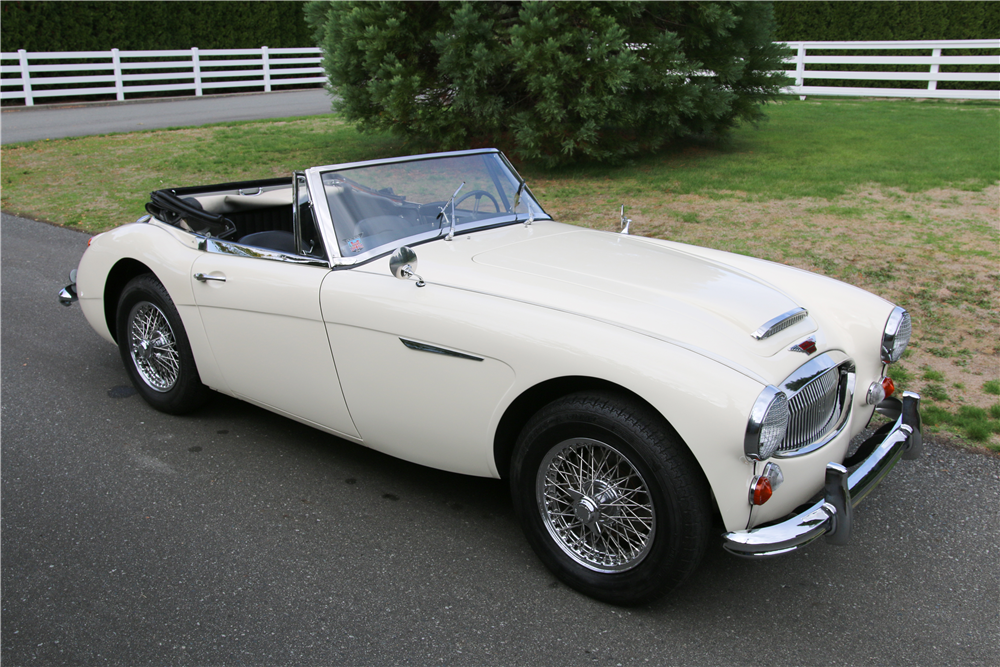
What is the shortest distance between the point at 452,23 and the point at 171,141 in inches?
281

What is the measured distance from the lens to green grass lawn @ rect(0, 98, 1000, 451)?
541 cm

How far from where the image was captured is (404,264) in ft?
10.4

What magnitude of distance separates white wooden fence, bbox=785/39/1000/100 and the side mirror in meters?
15.8

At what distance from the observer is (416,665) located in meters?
2.53

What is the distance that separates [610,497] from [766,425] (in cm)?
62

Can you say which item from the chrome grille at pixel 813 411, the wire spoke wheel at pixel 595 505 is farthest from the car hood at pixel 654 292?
the wire spoke wheel at pixel 595 505

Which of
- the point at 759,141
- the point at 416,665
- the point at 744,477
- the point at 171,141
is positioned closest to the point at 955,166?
the point at 759,141

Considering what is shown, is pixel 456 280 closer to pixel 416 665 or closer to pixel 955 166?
pixel 416 665

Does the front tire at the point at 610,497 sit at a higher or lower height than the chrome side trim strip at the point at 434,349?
lower

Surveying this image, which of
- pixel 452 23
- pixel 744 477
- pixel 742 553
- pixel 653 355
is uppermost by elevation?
pixel 452 23

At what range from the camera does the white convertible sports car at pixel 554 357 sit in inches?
99.9

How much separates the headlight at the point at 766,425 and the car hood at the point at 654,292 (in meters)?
0.13

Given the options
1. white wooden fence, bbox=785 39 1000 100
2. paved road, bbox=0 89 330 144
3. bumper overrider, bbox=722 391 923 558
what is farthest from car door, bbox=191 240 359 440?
white wooden fence, bbox=785 39 1000 100

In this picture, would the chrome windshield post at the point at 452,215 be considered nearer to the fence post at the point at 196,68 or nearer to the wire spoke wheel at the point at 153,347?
the wire spoke wheel at the point at 153,347
